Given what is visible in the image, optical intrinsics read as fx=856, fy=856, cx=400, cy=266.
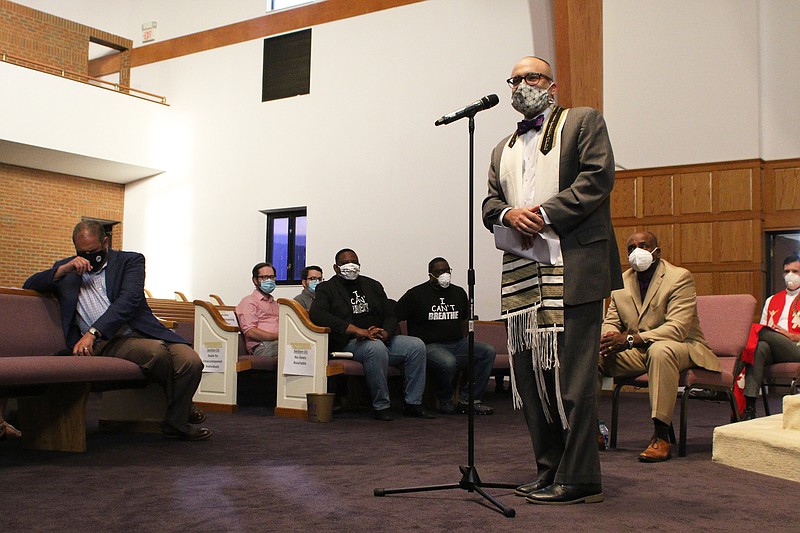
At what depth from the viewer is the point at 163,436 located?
180 inches

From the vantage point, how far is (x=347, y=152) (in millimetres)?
11320

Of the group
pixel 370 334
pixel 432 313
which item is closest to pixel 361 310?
pixel 370 334

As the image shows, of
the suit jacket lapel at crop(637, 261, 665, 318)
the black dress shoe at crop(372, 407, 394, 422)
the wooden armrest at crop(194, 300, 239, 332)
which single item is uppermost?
the suit jacket lapel at crop(637, 261, 665, 318)

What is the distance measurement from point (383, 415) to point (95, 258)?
7.42 feet

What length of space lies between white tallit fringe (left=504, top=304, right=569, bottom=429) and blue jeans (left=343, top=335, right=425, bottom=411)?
2.91m

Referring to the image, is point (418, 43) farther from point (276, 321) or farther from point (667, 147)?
point (276, 321)

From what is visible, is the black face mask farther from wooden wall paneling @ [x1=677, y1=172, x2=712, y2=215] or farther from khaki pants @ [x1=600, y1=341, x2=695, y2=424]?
wooden wall paneling @ [x1=677, y1=172, x2=712, y2=215]

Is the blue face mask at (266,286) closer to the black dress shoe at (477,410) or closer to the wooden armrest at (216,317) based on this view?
the wooden armrest at (216,317)

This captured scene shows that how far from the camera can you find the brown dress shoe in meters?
3.83

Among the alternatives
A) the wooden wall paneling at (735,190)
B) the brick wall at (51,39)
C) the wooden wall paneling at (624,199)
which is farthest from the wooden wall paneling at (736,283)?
the brick wall at (51,39)

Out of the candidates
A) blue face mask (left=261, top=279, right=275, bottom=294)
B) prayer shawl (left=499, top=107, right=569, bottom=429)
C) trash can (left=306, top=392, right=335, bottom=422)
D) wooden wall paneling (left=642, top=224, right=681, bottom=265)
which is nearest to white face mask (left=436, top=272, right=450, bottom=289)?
trash can (left=306, top=392, right=335, bottom=422)

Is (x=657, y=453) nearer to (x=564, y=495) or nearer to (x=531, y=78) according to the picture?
(x=564, y=495)

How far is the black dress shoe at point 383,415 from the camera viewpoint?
5.70 metres

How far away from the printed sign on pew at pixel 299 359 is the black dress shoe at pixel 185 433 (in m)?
1.50
